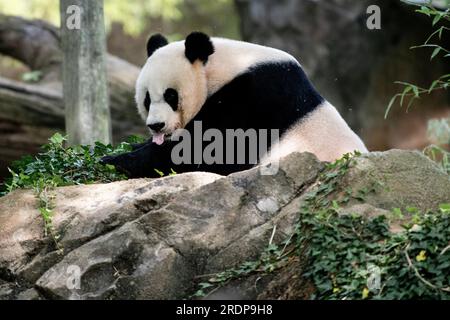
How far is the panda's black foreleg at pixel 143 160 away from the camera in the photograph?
609 cm

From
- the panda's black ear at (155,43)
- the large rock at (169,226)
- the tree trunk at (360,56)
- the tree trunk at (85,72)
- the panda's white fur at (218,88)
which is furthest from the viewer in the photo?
the tree trunk at (360,56)

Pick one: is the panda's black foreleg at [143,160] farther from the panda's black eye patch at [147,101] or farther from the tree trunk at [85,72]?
the tree trunk at [85,72]

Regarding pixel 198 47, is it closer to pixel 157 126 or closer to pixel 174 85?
pixel 174 85

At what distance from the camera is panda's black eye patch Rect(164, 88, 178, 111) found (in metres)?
6.11

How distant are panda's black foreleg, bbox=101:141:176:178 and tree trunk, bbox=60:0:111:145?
1.97 m

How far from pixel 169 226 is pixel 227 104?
5.43 ft

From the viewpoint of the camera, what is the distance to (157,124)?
5996 mm

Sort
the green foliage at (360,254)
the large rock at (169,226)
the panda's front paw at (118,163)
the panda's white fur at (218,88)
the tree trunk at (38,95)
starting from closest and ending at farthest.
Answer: the green foliage at (360,254) < the large rock at (169,226) < the panda's white fur at (218,88) < the panda's front paw at (118,163) < the tree trunk at (38,95)

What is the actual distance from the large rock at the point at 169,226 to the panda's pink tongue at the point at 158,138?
805 mm

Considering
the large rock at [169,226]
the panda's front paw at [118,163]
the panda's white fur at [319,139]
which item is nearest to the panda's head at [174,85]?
the panda's front paw at [118,163]

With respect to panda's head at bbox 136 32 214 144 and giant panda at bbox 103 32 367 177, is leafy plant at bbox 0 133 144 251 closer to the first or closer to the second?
giant panda at bbox 103 32 367 177
